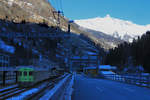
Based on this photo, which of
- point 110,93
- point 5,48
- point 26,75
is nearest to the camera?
point 110,93

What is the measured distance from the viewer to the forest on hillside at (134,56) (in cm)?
7071

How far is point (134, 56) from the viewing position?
88875mm

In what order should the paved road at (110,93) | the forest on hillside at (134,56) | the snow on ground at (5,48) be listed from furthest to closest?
the snow on ground at (5,48) < the forest on hillside at (134,56) < the paved road at (110,93)

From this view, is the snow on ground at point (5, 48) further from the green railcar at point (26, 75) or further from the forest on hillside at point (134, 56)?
the green railcar at point (26, 75)

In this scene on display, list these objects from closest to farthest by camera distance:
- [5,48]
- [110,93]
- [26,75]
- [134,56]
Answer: [110,93], [26,75], [5,48], [134,56]

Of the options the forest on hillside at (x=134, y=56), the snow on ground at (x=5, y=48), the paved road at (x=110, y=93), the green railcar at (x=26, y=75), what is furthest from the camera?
the snow on ground at (x=5, y=48)

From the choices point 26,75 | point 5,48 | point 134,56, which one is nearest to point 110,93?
point 26,75

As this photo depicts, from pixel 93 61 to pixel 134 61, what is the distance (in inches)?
699

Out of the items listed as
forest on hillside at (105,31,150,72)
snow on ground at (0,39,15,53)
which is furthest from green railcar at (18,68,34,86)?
snow on ground at (0,39,15,53)

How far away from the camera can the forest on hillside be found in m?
70.7

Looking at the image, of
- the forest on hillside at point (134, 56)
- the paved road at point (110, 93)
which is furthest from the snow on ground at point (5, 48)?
the paved road at point (110, 93)

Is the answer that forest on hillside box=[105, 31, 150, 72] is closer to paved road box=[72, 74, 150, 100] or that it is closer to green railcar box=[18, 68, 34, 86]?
green railcar box=[18, 68, 34, 86]

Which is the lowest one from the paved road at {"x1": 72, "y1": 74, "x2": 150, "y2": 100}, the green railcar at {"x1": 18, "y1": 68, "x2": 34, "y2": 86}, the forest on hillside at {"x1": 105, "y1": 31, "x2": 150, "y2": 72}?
the paved road at {"x1": 72, "y1": 74, "x2": 150, "y2": 100}

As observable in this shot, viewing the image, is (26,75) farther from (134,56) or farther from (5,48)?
(134,56)
